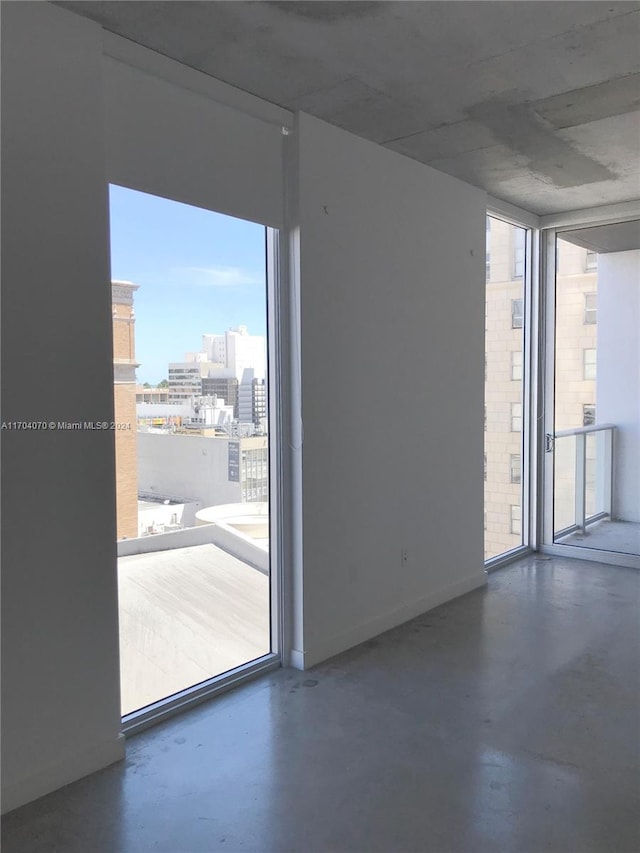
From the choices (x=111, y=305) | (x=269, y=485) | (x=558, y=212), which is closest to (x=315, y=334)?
(x=269, y=485)

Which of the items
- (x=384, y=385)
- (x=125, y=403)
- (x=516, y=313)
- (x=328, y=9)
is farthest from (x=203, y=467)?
(x=516, y=313)

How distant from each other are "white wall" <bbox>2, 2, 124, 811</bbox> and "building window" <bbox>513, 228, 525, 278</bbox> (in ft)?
13.8

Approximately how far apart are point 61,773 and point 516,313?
498 centimetres

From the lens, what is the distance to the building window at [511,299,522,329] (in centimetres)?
598

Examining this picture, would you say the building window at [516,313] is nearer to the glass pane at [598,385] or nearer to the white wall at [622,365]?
the glass pane at [598,385]

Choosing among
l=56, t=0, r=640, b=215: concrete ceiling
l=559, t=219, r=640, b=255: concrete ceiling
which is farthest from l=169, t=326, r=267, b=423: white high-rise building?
l=559, t=219, r=640, b=255: concrete ceiling

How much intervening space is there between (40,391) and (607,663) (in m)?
3.15

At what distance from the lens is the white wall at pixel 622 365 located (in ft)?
19.5

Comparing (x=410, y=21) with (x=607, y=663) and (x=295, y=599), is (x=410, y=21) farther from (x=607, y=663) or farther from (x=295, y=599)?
(x=607, y=663)

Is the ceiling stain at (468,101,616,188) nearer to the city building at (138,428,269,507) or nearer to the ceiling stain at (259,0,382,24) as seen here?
the ceiling stain at (259,0,382,24)

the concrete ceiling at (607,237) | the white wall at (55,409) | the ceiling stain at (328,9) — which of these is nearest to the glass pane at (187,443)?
the white wall at (55,409)

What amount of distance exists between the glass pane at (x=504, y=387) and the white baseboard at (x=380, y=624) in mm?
589

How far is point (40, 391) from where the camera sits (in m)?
2.46

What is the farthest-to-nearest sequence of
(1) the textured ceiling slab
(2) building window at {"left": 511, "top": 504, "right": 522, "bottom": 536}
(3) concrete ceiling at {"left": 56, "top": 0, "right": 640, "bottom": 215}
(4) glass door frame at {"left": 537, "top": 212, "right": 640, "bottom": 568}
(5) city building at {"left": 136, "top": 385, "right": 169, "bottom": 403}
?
(2) building window at {"left": 511, "top": 504, "right": 522, "bottom": 536}
(4) glass door frame at {"left": 537, "top": 212, "right": 640, "bottom": 568}
(1) the textured ceiling slab
(5) city building at {"left": 136, "top": 385, "right": 169, "bottom": 403}
(3) concrete ceiling at {"left": 56, "top": 0, "right": 640, "bottom": 215}
